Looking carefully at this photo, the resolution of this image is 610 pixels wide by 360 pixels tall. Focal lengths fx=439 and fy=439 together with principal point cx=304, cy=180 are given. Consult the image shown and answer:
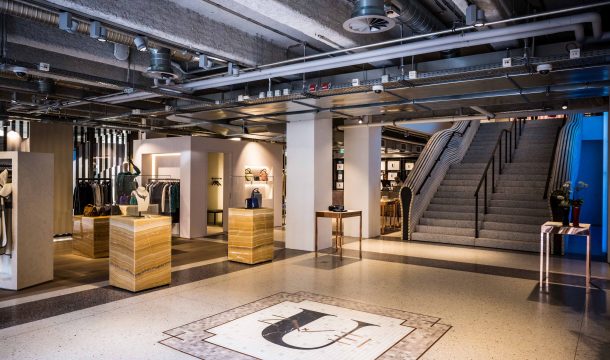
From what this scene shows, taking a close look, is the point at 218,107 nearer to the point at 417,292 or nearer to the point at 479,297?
the point at 417,292

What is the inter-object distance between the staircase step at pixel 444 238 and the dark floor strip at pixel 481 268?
2.09 metres

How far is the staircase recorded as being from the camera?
930cm

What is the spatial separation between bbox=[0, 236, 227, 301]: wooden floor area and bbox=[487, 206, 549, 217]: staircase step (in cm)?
619

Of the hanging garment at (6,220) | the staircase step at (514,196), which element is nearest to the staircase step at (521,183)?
the staircase step at (514,196)

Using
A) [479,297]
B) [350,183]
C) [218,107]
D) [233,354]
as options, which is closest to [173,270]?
[218,107]

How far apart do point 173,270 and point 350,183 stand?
17.3ft

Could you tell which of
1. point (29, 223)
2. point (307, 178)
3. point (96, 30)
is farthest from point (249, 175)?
point (96, 30)

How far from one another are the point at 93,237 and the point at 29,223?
2.00m

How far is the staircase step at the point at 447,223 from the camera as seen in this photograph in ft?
32.6

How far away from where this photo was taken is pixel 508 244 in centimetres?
897

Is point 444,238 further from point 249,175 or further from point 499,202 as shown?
point 249,175

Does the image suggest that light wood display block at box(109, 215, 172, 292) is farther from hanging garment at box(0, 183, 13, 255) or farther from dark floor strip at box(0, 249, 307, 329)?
hanging garment at box(0, 183, 13, 255)

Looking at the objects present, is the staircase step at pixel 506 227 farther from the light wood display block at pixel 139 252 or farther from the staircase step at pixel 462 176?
the light wood display block at pixel 139 252

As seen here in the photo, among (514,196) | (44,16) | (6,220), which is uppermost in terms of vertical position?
(44,16)
